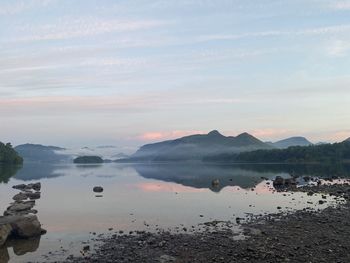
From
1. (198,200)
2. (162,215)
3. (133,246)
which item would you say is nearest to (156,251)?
(133,246)

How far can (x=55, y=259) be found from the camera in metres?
26.7

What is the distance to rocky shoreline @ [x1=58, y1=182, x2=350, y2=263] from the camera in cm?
2570

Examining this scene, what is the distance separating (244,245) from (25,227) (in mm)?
18359

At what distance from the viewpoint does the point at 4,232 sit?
103 ft

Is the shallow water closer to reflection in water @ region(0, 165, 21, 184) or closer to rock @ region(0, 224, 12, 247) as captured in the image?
rock @ region(0, 224, 12, 247)

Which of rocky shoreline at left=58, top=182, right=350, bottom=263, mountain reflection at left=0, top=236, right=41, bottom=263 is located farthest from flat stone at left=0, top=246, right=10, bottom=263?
rocky shoreline at left=58, top=182, right=350, bottom=263

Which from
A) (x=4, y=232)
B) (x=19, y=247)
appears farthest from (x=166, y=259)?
(x=4, y=232)

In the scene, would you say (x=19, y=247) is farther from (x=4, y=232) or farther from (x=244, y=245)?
(x=244, y=245)

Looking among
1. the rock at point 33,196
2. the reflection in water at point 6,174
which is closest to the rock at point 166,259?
the rock at point 33,196

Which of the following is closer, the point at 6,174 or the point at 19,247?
the point at 19,247

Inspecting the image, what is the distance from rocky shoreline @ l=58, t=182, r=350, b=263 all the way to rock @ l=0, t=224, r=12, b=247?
697 centimetres

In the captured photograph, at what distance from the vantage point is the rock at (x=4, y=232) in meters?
30.7

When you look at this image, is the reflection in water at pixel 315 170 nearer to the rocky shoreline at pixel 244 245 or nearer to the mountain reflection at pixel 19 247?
the rocky shoreline at pixel 244 245

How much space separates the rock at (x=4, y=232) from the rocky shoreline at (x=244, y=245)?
697 cm
